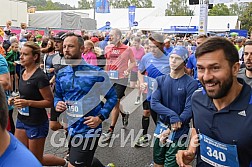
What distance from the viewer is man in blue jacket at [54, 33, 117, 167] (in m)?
3.50

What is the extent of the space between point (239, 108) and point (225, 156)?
347 mm

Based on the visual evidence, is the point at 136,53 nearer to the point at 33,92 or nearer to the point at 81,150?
the point at 33,92

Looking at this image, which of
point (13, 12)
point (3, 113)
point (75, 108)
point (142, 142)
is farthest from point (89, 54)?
point (13, 12)

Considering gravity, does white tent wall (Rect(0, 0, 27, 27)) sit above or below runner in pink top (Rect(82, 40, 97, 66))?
above

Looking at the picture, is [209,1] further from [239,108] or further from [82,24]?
[82,24]

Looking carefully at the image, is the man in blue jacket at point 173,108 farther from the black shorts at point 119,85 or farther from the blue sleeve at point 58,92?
the black shorts at point 119,85

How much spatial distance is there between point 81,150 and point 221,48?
6.17ft

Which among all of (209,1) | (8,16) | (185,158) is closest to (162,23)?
(8,16)

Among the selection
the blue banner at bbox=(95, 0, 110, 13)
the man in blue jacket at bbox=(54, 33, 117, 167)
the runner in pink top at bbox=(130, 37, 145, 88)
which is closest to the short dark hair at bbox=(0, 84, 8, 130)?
the man in blue jacket at bbox=(54, 33, 117, 167)

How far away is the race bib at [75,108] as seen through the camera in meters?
3.55

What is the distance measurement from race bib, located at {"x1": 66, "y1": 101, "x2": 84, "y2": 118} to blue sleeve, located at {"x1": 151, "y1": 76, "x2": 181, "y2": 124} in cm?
81

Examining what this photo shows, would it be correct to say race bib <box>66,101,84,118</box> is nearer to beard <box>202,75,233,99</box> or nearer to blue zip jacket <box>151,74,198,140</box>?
blue zip jacket <box>151,74,198,140</box>

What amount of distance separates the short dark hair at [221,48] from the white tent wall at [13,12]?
79.0ft

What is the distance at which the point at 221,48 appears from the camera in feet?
7.30
